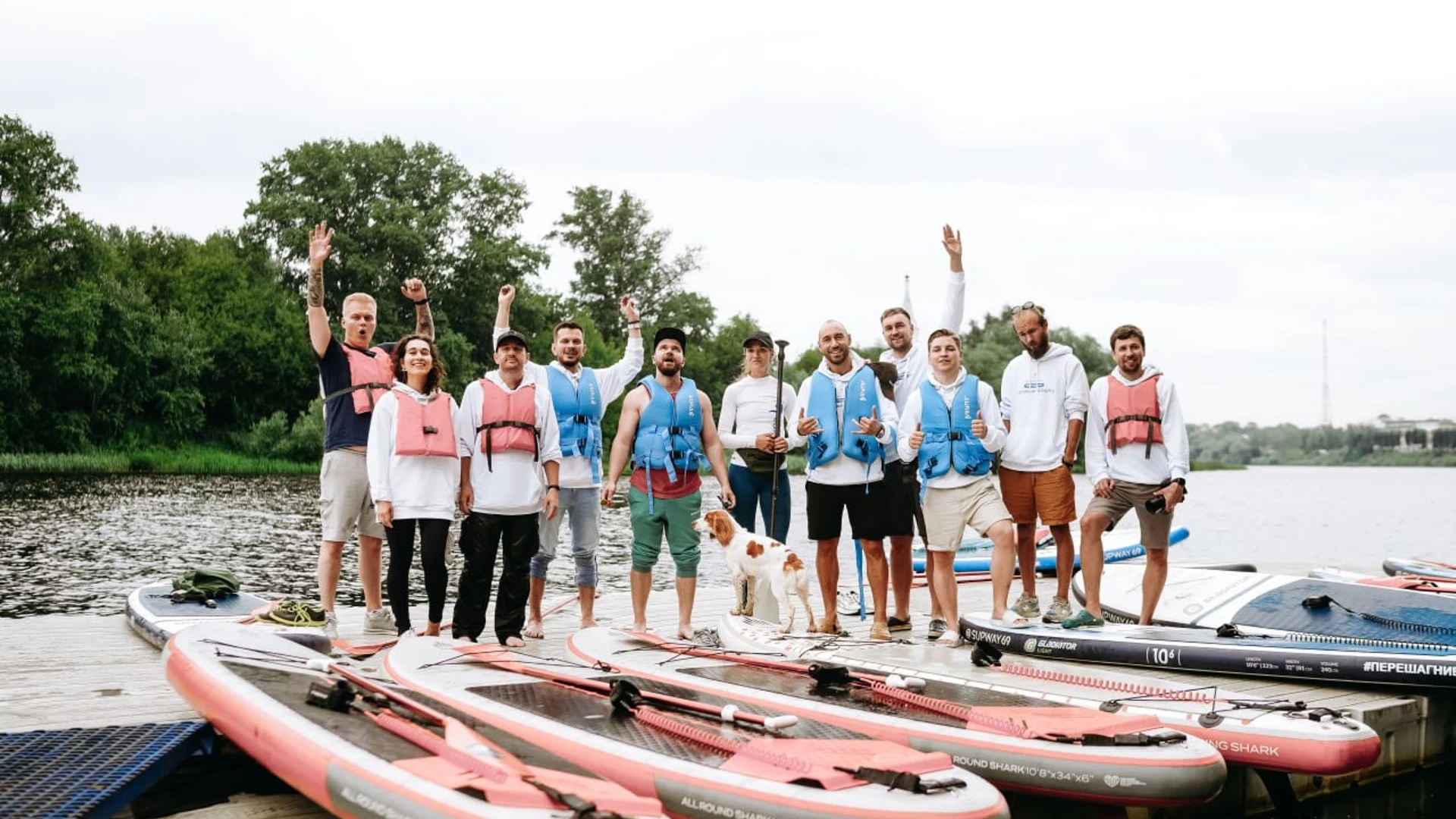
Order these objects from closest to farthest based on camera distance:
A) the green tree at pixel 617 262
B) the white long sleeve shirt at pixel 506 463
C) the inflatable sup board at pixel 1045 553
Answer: the white long sleeve shirt at pixel 506 463
the inflatable sup board at pixel 1045 553
the green tree at pixel 617 262

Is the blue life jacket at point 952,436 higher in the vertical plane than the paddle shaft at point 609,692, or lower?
higher

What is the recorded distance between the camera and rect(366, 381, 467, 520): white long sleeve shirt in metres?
6.42

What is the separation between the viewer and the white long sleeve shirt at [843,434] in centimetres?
709

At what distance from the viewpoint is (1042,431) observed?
7.11 meters

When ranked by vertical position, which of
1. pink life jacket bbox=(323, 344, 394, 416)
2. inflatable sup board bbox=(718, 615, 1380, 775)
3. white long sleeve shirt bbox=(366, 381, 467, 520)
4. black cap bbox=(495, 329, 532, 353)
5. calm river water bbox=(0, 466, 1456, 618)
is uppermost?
→ black cap bbox=(495, 329, 532, 353)

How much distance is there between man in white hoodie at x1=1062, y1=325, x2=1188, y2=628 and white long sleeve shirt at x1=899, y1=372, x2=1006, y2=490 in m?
0.61

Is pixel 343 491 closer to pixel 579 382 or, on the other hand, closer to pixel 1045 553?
pixel 579 382

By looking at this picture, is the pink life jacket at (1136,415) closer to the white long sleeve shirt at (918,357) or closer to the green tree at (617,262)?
the white long sleeve shirt at (918,357)

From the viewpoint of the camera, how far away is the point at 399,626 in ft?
22.2

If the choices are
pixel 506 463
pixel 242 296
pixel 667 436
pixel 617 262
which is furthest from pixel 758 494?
pixel 617 262

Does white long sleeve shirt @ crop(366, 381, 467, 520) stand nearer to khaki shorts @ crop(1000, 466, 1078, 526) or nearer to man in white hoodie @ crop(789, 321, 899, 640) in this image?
man in white hoodie @ crop(789, 321, 899, 640)

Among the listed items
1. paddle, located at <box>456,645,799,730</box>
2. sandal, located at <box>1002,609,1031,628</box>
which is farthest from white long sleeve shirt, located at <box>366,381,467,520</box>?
sandal, located at <box>1002,609,1031,628</box>

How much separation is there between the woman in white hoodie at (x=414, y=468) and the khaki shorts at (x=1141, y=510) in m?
3.62

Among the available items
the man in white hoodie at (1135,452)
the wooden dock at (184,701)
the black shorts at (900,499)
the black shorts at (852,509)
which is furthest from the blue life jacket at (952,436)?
the wooden dock at (184,701)
